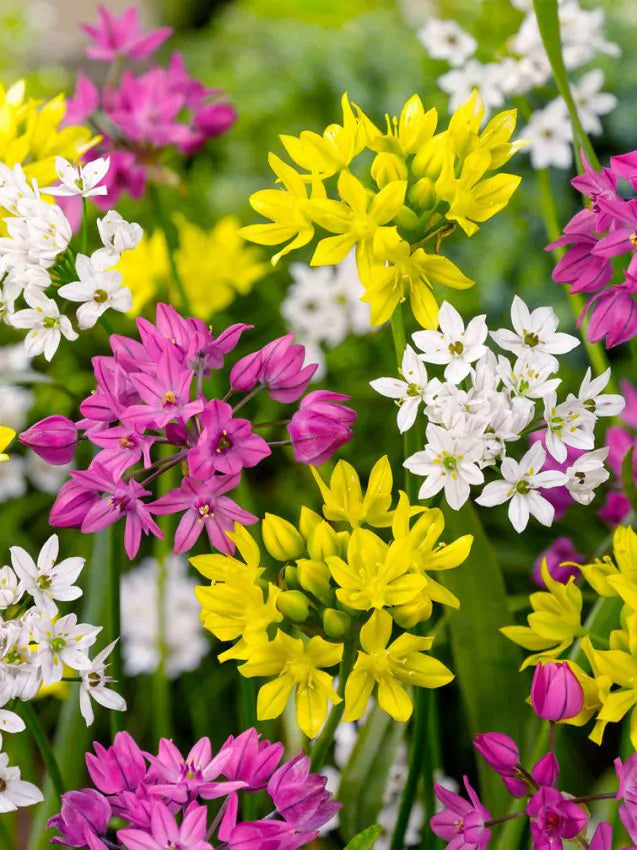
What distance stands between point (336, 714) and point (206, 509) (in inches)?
3.8

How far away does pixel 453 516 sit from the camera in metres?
0.47

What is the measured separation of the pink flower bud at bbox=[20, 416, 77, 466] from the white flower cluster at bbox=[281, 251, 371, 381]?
1.93ft

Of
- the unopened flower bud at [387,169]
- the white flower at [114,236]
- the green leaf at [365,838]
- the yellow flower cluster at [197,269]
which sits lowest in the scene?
the yellow flower cluster at [197,269]

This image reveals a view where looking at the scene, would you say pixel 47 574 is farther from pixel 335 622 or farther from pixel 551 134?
pixel 551 134

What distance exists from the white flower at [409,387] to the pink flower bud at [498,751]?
0.11 meters

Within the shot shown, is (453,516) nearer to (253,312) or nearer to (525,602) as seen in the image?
(525,602)

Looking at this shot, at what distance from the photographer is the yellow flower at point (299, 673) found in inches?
14.1

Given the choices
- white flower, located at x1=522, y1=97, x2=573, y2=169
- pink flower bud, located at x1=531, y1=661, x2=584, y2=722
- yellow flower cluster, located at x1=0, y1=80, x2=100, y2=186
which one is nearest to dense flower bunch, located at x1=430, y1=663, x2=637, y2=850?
pink flower bud, located at x1=531, y1=661, x2=584, y2=722

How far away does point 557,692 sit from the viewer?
0.34m

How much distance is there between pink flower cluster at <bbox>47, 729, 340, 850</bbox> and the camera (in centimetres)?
32

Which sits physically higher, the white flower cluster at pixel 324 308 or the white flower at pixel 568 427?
the white flower at pixel 568 427

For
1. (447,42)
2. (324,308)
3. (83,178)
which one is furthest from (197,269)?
(83,178)

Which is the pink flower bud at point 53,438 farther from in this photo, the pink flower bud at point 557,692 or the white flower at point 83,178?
the pink flower bud at point 557,692

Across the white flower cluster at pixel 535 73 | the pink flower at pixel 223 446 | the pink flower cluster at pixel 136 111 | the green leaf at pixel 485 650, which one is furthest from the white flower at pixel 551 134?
the pink flower at pixel 223 446
